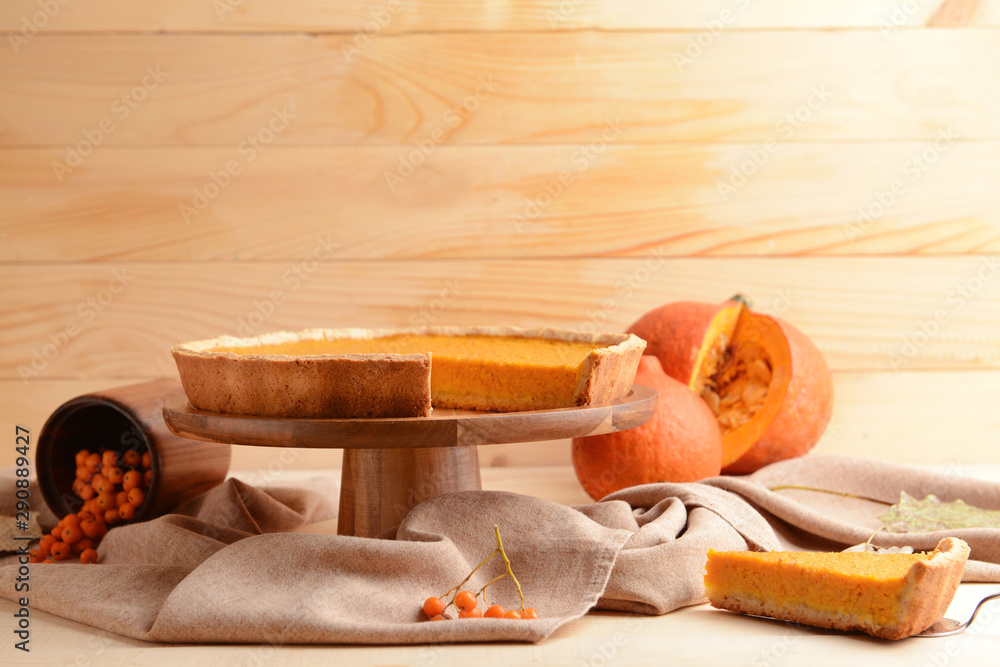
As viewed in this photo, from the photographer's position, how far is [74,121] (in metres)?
2.39

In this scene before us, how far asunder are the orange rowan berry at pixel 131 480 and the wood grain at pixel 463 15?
124 centimetres

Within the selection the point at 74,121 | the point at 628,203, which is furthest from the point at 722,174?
the point at 74,121

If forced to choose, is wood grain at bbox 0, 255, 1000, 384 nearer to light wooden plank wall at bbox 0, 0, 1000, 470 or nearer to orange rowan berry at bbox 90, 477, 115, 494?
light wooden plank wall at bbox 0, 0, 1000, 470

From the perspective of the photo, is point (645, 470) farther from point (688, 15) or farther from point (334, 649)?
point (688, 15)

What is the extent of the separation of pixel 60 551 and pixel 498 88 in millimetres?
1515

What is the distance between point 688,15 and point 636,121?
304 mm

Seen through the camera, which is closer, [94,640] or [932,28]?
[94,640]

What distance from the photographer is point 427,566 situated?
1.30m

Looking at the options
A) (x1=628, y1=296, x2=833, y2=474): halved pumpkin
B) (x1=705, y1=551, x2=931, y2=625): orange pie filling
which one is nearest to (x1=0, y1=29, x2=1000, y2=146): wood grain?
(x1=628, y1=296, x2=833, y2=474): halved pumpkin

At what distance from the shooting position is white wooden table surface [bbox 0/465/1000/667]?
114cm

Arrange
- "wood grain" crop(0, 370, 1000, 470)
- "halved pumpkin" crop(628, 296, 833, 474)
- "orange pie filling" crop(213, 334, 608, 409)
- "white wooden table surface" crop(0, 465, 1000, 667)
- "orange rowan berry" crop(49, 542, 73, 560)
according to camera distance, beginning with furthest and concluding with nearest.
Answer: "wood grain" crop(0, 370, 1000, 470), "halved pumpkin" crop(628, 296, 833, 474), "orange rowan berry" crop(49, 542, 73, 560), "orange pie filling" crop(213, 334, 608, 409), "white wooden table surface" crop(0, 465, 1000, 667)

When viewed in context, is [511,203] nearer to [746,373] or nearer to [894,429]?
[746,373]

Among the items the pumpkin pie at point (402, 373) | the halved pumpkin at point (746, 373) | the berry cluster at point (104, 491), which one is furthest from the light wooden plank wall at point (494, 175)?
the berry cluster at point (104, 491)

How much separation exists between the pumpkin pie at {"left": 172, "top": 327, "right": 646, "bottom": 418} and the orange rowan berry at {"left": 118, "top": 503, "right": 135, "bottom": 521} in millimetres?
339
